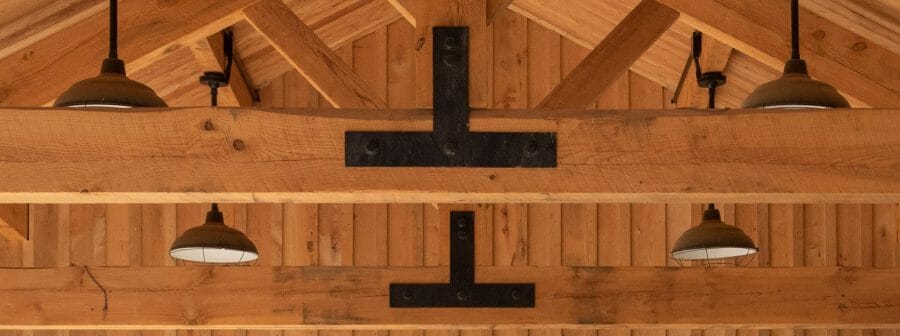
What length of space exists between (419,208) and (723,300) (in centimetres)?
232

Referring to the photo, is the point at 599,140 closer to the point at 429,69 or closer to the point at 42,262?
the point at 429,69

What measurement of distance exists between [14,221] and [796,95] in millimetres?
4779

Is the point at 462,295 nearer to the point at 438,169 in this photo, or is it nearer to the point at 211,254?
the point at 211,254

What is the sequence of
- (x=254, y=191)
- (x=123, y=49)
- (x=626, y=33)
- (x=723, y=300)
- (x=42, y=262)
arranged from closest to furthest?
(x=254, y=191)
(x=123, y=49)
(x=626, y=33)
(x=723, y=300)
(x=42, y=262)

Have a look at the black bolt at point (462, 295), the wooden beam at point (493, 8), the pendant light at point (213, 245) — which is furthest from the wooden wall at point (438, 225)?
the wooden beam at point (493, 8)

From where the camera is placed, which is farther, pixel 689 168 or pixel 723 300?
pixel 723 300

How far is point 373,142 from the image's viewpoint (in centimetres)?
480

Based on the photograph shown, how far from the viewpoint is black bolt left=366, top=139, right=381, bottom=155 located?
15.7ft

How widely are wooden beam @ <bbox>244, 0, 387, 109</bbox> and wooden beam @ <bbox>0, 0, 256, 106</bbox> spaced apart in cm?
29

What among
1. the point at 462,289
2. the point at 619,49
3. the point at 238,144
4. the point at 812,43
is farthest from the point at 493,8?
the point at 462,289

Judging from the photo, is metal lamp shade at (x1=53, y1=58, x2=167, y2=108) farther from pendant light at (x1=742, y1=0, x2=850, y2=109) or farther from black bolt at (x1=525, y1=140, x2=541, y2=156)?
pendant light at (x1=742, y1=0, x2=850, y2=109)

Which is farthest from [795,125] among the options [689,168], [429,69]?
[429,69]

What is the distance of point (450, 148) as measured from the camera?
4797 millimetres

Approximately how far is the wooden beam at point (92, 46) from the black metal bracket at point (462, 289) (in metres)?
1.76
